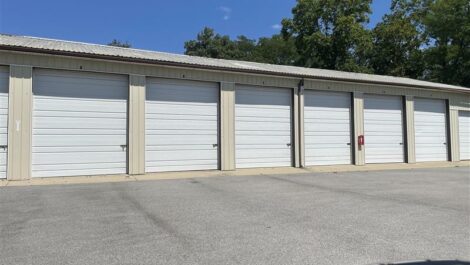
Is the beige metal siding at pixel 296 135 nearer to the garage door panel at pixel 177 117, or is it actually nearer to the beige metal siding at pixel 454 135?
the garage door panel at pixel 177 117

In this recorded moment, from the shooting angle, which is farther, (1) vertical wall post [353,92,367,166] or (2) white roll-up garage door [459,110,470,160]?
(2) white roll-up garage door [459,110,470,160]

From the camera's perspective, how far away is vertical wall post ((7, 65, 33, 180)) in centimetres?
1087

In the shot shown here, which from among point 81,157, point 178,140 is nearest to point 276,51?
point 178,140

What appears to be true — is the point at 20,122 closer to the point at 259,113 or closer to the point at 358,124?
the point at 259,113

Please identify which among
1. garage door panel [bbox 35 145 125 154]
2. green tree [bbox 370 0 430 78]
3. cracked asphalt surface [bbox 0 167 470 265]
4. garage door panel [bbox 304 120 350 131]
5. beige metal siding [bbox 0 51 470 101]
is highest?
green tree [bbox 370 0 430 78]

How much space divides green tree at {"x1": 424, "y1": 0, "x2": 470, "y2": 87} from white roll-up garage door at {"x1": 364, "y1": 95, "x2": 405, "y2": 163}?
2111 cm

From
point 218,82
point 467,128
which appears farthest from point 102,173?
point 467,128

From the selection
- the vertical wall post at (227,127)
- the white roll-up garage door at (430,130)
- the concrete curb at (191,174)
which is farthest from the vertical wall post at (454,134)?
the vertical wall post at (227,127)

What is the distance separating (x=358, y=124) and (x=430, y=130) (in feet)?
15.3

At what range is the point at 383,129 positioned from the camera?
704 inches

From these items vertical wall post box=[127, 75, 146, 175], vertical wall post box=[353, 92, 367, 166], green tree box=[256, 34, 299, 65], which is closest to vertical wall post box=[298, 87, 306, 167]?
vertical wall post box=[353, 92, 367, 166]

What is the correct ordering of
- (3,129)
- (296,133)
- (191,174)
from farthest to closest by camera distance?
1. (296,133)
2. (191,174)
3. (3,129)

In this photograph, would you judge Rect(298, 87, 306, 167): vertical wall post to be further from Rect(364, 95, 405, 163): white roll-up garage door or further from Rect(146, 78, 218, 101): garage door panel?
A: Rect(146, 78, 218, 101): garage door panel

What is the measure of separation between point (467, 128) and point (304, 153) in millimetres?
10602
